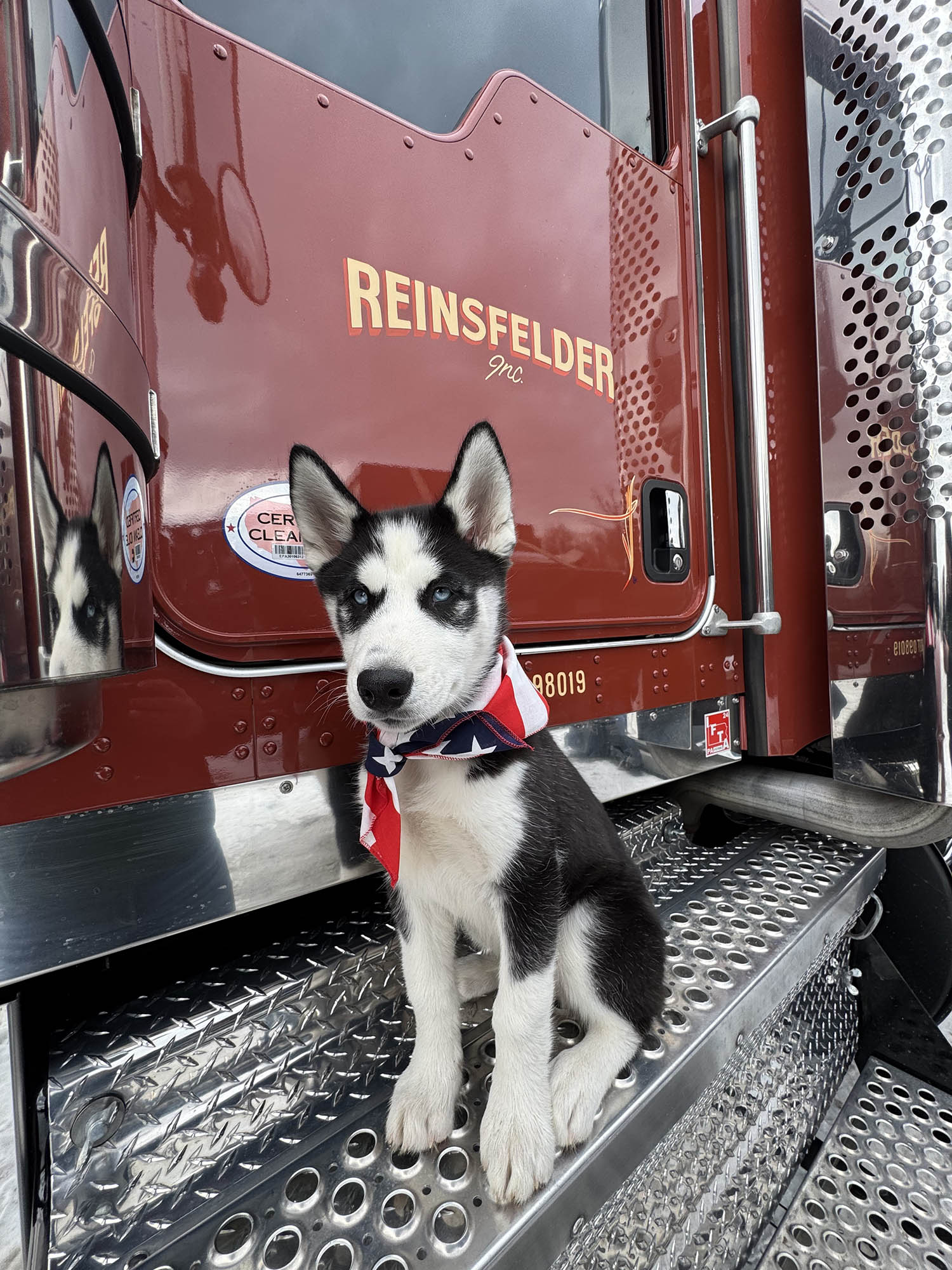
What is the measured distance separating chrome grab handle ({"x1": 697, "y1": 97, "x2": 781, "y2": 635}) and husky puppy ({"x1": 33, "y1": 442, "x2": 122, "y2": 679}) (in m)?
1.61

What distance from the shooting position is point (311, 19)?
41.9 inches

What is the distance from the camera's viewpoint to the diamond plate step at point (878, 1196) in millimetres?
1155

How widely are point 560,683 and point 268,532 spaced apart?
0.78 meters

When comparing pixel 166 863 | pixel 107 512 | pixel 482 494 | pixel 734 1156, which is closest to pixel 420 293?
pixel 482 494

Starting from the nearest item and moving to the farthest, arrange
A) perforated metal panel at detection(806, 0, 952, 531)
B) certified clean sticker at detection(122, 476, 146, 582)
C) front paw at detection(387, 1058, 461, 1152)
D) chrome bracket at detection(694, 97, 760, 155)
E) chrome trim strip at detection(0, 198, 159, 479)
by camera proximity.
Result: chrome trim strip at detection(0, 198, 159, 479) < certified clean sticker at detection(122, 476, 146, 582) < front paw at detection(387, 1058, 461, 1152) < perforated metal panel at detection(806, 0, 952, 531) < chrome bracket at detection(694, 97, 760, 155)

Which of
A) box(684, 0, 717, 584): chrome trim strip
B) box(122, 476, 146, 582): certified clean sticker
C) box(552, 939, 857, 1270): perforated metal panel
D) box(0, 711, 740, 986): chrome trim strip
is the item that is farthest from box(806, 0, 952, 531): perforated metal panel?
box(122, 476, 146, 582): certified clean sticker

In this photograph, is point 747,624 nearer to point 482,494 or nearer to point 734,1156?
point 482,494

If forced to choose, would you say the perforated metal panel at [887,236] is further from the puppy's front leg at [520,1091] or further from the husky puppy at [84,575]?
the husky puppy at [84,575]

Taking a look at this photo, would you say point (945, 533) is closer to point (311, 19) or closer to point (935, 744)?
point (935, 744)

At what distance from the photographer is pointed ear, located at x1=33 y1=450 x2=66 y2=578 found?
0.41 metres

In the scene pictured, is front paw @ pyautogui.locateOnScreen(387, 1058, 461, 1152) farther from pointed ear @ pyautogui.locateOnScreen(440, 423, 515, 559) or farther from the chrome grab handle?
the chrome grab handle

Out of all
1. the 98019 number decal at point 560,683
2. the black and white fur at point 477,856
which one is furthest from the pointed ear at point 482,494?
the 98019 number decal at point 560,683

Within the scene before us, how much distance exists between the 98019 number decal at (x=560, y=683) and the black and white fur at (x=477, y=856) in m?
0.28

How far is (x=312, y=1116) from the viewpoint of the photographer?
0.95 metres
